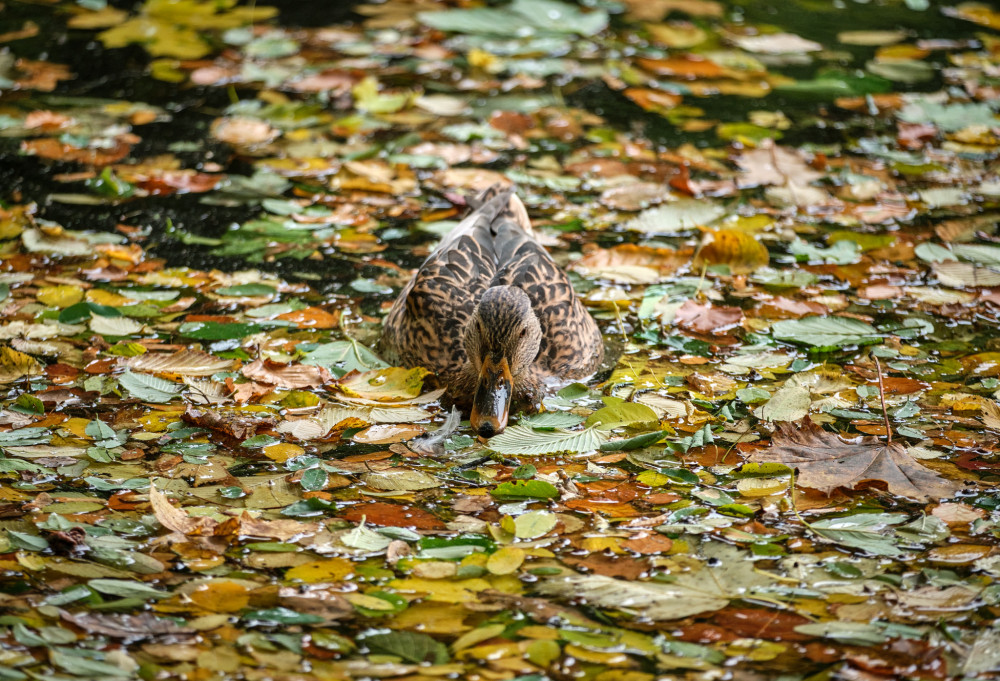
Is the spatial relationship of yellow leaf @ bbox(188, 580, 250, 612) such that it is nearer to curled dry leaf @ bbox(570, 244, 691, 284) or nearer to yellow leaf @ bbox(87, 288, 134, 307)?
yellow leaf @ bbox(87, 288, 134, 307)

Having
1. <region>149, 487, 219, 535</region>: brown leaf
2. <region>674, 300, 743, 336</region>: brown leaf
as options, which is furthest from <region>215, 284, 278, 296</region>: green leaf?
<region>674, 300, 743, 336</region>: brown leaf

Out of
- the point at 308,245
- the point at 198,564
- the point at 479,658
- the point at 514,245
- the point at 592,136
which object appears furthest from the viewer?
the point at 592,136

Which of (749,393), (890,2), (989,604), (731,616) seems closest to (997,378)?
(749,393)

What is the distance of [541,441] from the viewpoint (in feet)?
17.1

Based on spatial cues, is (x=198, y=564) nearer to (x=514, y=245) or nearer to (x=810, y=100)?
(x=514, y=245)

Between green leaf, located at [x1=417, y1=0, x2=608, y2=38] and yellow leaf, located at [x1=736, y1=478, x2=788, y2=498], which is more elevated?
green leaf, located at [x1=417, y1=0, x2=608, y2=38]

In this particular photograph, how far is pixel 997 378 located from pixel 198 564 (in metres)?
4.14

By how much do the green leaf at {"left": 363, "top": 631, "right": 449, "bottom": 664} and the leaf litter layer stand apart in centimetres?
1

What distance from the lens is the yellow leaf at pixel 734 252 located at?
6.99 meters

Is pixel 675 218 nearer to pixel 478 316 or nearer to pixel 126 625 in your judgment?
pixel 478 316

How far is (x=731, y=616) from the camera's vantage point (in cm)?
406

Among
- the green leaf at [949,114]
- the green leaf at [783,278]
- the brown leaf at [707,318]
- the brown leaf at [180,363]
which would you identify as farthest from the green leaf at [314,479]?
the green leaf at [949,114]

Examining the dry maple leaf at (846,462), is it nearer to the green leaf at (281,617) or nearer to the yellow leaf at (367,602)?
the yellow leaf at (367,602)

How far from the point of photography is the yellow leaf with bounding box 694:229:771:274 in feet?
22.9
